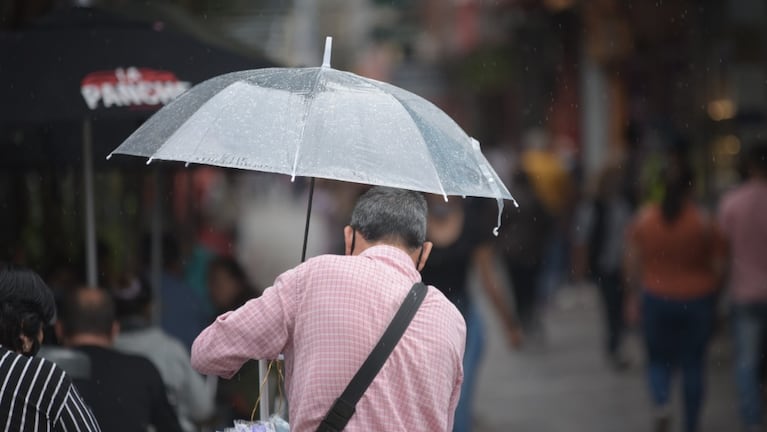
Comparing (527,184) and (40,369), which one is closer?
(40,369)

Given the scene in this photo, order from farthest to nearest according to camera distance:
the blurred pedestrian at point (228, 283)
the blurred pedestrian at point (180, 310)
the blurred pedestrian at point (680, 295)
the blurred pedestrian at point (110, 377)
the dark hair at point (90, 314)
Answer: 1. the blurred pedestrian at point (680, 295)
2. the blurred pedestrian at point (180, 310)
3. the blurred pedestrian at point (228, 283)
4. the dark hair at point (90, 314)
5. the blurred pedestrian at point (110, 377)

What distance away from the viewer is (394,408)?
323cm

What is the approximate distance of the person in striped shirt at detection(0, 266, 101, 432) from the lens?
323cm

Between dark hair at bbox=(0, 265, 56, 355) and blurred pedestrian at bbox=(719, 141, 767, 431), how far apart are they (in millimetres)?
→ 5660

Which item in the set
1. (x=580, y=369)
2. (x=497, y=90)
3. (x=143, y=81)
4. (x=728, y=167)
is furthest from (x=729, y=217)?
(x=497, y=90)

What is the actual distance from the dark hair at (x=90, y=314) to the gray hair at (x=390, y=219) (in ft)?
4.90

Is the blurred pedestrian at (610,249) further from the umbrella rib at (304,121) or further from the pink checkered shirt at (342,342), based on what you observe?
the pink checkered shirt at (342,342)

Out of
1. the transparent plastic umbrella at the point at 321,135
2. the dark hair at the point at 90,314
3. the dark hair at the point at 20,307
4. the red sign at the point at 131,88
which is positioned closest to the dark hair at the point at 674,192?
the red sign at the point at 131,88

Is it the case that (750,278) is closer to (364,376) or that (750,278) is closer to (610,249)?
(610,249)

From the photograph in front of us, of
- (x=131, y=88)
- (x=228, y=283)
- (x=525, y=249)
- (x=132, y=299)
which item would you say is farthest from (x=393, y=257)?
(x=525, y=249)

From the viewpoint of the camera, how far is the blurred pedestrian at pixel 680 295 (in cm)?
791

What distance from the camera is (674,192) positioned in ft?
26.3

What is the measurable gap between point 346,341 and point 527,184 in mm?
9666

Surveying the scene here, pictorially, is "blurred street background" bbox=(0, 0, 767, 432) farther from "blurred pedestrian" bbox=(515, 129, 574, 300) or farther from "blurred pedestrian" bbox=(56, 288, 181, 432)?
"blurred pedestrian" bbox=(56, 288, 181, 432)
